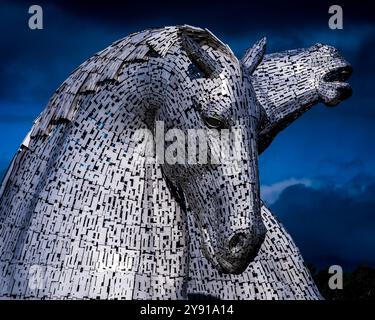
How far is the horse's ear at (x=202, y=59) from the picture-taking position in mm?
3287

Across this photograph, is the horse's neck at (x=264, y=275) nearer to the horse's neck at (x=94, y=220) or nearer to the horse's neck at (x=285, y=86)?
the horse's neck at (x=94, y=220)

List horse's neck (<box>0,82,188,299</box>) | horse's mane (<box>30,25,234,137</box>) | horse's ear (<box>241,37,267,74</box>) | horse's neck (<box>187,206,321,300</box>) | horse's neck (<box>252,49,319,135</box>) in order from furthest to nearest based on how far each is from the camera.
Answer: horse's neck (<box>252,49,319,135</box>)
horse's neck (<box>187,206,321,300</box>)
horse's ear (<box>241,37,267,74</box>)
horse's mane (<box>30,25,234,137</box>)
horse's neck (<box>0,82,188,299</box>)

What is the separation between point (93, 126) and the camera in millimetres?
3367

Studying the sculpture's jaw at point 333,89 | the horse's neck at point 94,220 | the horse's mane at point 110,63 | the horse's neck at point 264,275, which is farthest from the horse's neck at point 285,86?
the horse's neck at point 94,220

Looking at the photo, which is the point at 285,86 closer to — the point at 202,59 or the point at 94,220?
the point at 202,59

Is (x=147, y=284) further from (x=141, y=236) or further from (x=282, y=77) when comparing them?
(x=282, y=77)

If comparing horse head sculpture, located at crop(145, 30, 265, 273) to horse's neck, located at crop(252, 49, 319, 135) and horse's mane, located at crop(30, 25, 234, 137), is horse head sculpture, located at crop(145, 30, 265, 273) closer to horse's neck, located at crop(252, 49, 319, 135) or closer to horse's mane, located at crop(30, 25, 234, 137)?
horse's mane, located at crop(30, 25, 234, 137)

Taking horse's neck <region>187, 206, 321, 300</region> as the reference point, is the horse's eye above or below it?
above

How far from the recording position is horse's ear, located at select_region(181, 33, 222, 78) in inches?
129

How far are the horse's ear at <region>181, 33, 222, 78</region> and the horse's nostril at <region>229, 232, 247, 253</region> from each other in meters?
0.64

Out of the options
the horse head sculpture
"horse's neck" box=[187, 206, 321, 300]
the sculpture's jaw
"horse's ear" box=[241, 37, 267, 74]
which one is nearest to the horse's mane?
the horse head sculpture

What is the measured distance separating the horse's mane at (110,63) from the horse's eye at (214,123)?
33 centimetres

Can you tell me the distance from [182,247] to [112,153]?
0.49 m
